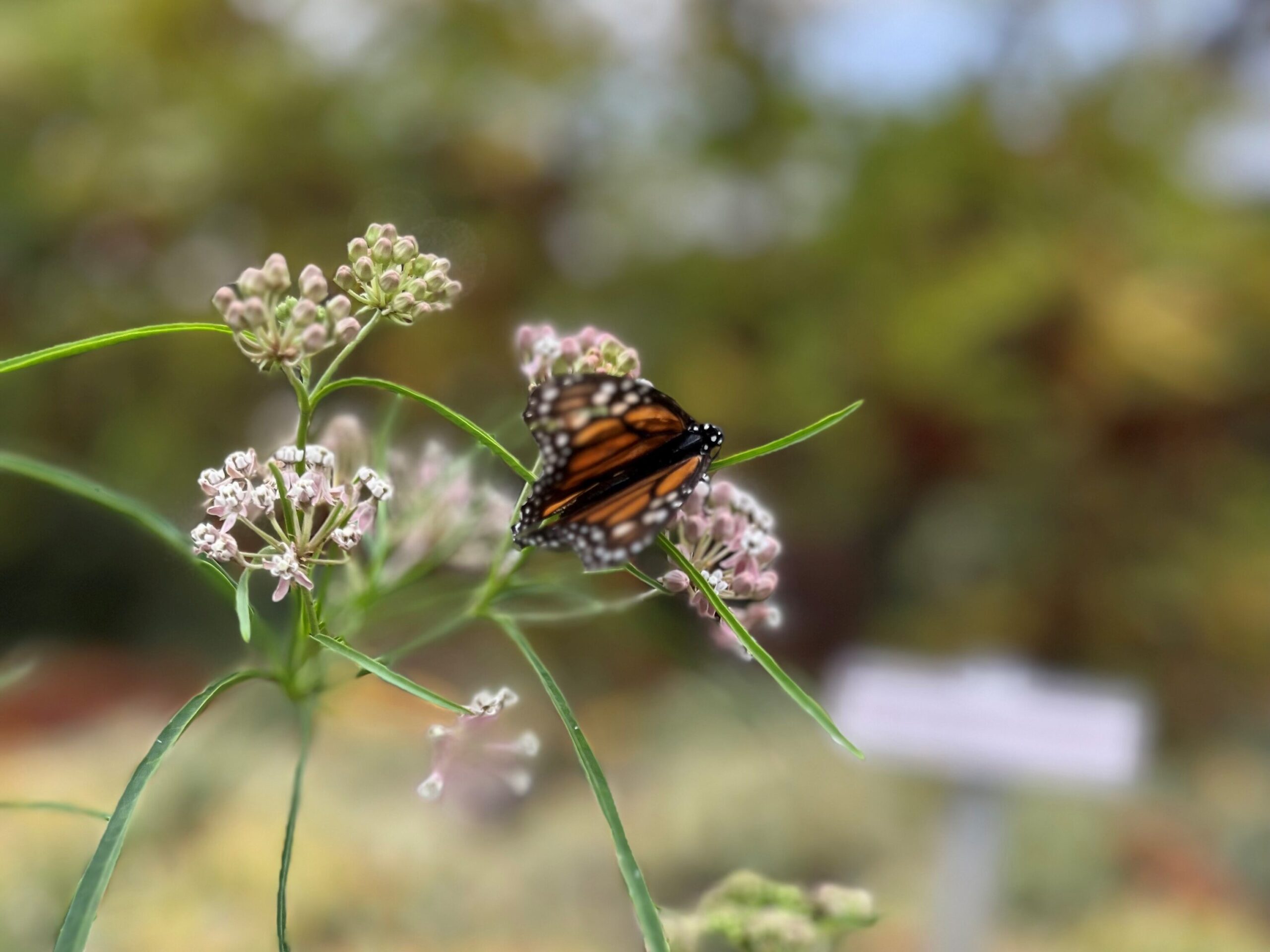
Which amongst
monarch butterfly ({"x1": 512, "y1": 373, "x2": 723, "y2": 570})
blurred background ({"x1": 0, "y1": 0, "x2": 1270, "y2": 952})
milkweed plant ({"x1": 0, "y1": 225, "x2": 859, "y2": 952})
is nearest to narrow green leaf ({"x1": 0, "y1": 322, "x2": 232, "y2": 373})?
milkweed plant ({"x1": 0, "y1": 225, "x2": 859, "y2": 952})

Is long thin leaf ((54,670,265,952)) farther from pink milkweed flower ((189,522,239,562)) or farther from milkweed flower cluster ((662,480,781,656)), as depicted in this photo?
milkweed flower cluster ((662,480,781,656))

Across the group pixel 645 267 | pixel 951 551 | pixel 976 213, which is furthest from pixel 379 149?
pixel 951 551

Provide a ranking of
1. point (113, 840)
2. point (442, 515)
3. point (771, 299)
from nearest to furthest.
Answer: point (113, 840)
point (442, 515)
point (771, 299)

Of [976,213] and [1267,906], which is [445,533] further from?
[976,213]

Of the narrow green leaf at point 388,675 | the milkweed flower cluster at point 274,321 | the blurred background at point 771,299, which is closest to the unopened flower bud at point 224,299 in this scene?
the milkweed flower cluster at point 274,321

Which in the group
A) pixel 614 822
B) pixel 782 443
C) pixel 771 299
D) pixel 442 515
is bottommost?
pixel 614 822

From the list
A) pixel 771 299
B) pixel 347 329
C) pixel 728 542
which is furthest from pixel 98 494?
pixel 771 299

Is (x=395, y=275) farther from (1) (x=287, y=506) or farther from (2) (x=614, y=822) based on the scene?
(2) (x=614, y=822)
